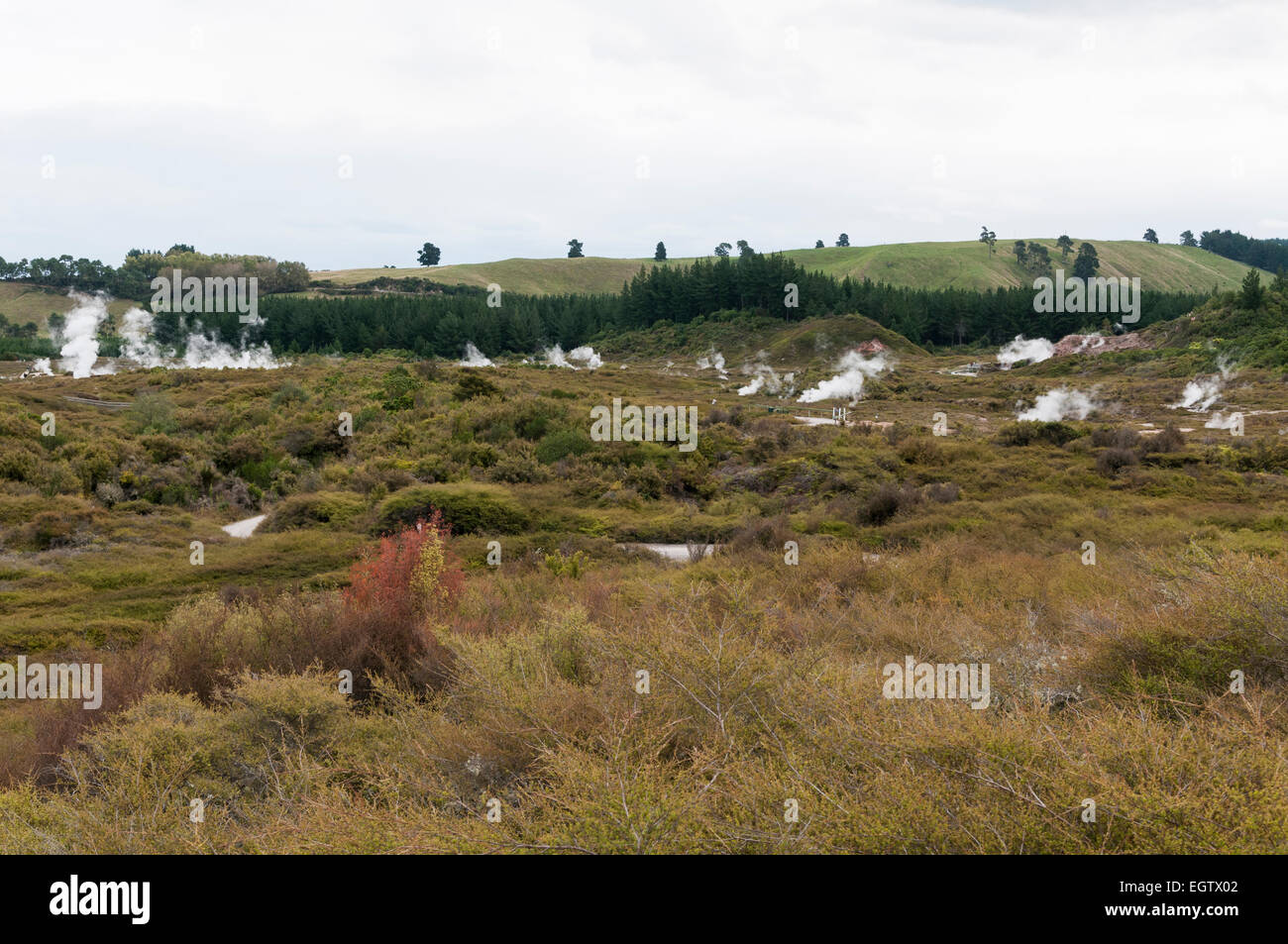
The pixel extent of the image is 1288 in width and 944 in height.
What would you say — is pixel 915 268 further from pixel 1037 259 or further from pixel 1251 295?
pixel 1251 295

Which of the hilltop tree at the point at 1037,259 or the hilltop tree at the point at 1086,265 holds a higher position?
the hilltop tree at the point at 1037,259

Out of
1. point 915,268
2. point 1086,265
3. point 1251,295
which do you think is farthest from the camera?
point 915,268

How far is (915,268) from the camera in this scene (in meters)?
136

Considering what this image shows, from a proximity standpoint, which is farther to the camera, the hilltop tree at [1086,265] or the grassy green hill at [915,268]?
the grassy green hill at [915,268]

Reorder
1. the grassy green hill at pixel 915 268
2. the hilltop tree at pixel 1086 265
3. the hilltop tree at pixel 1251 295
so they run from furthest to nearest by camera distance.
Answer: the grassy green hill at pixel 915 268 < the hilltop tree at pixel 1086 265 < the hilltop tree at pixel 1251 295

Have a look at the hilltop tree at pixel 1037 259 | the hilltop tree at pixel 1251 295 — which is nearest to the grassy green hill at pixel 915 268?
the hilltop tree at pixel 1037 259

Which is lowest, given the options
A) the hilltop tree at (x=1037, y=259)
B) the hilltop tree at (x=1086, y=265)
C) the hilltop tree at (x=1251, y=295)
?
the hilltop tree at (x=1251, y=295)

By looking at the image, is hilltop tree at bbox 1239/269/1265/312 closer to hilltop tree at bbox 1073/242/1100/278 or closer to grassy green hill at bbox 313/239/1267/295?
grassy green hill at bbox 313/239/1267/295

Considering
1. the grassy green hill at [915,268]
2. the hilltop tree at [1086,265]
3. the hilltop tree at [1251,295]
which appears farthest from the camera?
the grassy green hill at [915,268]

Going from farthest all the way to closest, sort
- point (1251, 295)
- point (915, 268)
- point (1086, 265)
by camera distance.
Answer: point (915, 268), point (1086, 265), point (1251, 295)

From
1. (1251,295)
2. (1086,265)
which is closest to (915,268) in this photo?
(1086,265)

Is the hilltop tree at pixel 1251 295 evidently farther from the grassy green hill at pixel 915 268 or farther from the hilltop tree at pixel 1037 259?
the hilltop tree at pixel 1037 259

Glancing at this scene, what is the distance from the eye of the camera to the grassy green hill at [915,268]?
132 metres
